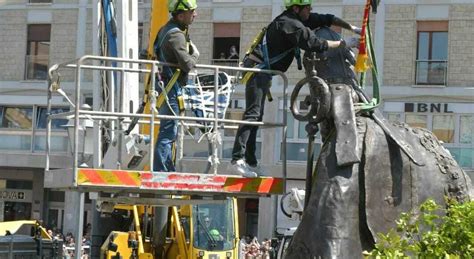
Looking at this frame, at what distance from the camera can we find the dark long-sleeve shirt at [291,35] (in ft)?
26.7

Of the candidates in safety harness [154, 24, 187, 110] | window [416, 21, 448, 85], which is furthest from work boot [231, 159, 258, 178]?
window [416, 21, 448, 85]

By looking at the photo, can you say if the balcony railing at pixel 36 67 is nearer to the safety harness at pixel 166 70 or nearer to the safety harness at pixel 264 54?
the safety harness at pixel 166 70

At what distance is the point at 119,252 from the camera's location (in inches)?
568

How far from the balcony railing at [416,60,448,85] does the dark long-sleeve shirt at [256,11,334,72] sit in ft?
97.6

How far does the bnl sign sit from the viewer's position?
3791cm

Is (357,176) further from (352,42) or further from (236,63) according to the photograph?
(236,63)

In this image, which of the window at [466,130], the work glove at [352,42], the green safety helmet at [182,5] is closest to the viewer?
the work glove at [352,42]

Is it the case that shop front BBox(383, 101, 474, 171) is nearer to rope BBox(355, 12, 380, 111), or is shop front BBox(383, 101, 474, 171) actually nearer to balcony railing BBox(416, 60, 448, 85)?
balcony railing BBox(416, 60, 448, 85)

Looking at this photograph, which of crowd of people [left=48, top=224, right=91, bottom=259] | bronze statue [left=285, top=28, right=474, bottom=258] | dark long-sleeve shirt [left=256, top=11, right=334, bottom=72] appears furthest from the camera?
crowd of people [left=48, top=224, right=91, bottom=259]

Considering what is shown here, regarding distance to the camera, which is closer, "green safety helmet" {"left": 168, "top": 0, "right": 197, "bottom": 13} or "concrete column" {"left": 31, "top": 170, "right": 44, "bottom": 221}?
"green safety helmet" {"left": 168, "top": 0, "right": 197, "bottom": 13}

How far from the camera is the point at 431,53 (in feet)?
127

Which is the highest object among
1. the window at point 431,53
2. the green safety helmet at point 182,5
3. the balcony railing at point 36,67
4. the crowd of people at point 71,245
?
the window at point 431,53

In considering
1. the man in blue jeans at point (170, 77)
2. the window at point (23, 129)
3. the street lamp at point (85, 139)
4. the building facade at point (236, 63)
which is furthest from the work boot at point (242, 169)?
the window at point (23, 129)

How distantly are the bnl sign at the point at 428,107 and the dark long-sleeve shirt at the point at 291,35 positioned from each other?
29440 mm
